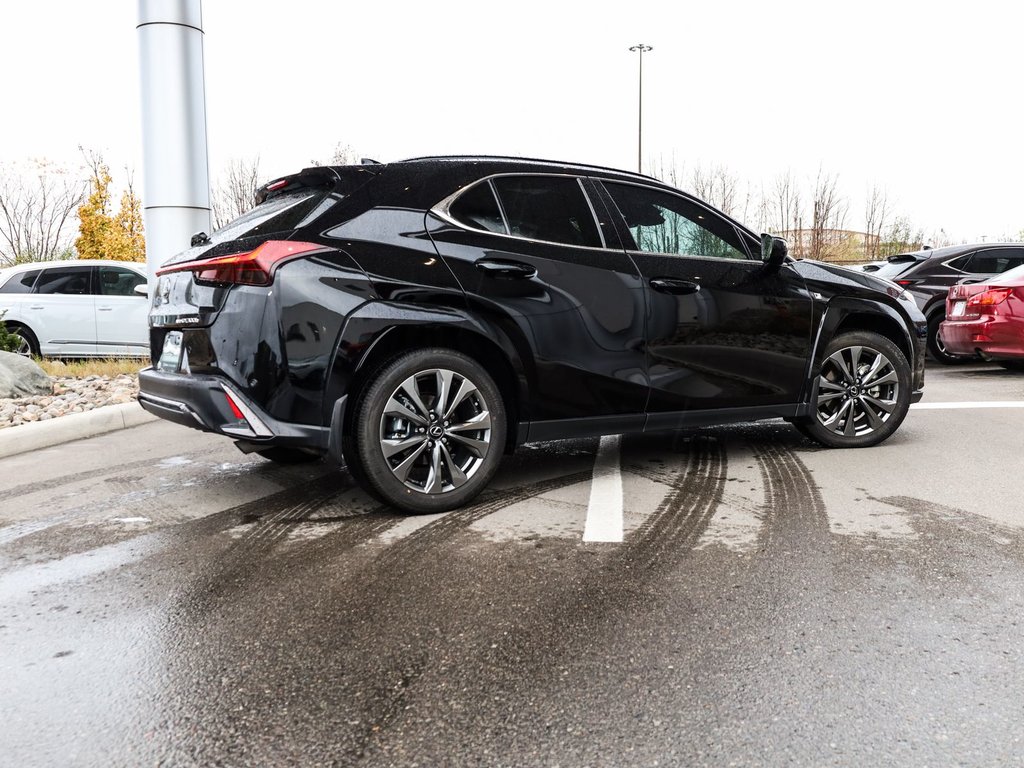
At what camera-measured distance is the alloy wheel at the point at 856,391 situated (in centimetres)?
572

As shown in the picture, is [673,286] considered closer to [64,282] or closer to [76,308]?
[76,308]

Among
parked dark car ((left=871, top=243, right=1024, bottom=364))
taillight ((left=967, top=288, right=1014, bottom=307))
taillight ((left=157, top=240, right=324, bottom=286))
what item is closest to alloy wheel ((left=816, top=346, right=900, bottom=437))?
taillight ((left=157, top=240, right=324, bottom=286))

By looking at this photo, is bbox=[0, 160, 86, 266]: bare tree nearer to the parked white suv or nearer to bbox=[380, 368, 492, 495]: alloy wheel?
the parked white suv

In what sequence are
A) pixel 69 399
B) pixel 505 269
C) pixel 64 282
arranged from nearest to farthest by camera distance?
pixel 505 269 → pixel 69 399 → pixel 64 282

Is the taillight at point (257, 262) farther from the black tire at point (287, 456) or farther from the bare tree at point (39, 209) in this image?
the bare tree at point (39, 209)

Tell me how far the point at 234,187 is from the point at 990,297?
1122 inches

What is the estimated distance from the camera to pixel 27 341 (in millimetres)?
11984

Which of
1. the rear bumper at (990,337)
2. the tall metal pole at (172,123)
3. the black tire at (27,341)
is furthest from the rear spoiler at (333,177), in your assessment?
the black tire at (27,341)

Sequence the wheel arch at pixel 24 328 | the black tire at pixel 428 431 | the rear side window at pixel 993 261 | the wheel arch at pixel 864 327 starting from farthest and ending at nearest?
the rear side window at pixel 993 261
the wheel arch at pixel 24 328
the wheel arch at pixel 864 327
the black tire at pixel 428 431

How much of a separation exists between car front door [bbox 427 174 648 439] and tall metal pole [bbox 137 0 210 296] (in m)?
5.53

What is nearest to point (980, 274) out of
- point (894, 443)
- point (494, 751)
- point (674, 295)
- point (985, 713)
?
point (894, 443)

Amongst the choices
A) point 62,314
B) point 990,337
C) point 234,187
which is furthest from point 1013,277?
point 234,187

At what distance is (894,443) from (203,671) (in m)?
4.91

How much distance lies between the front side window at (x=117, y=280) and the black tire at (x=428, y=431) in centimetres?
948
